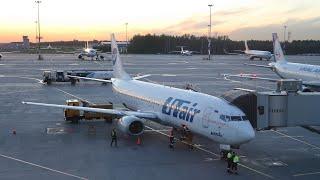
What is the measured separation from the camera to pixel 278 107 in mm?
26453

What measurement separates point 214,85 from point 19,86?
30165mm

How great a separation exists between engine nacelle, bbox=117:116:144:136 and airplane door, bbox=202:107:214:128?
5.95 m

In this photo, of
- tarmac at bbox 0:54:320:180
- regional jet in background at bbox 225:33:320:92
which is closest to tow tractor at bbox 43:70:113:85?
regional jet in background at bbox 225:33:320:92

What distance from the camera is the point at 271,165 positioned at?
25219 millimetres

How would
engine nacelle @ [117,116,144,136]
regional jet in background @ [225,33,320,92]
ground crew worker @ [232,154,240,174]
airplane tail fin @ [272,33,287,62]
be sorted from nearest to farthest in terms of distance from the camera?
1. ground crew worker @ [232,154,240,174]
2. engine nacelle @ [117,116,144,136]
3. regional jet in background @ [225,33,320,92]
4. airplane tail fin @ [272,33,287,62]

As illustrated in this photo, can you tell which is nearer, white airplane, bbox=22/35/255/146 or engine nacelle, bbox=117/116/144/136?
white airplane, bbox=22/35/255/146

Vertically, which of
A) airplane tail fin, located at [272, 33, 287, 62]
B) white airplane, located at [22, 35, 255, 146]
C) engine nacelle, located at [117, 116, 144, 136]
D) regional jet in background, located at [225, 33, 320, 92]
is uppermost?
airplane tail fin, located at [272, 33, 287, 62]

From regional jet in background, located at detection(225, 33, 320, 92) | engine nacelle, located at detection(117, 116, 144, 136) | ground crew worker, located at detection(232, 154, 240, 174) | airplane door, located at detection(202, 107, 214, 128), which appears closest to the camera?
ground crew worker, located at detection(232, 154, 240, 174)

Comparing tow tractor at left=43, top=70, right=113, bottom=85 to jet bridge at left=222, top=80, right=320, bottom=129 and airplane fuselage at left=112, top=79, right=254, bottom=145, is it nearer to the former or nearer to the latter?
airplane fuselage at left=112, top=79, right=254, bottom=145

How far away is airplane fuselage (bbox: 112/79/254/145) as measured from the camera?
24594 mm

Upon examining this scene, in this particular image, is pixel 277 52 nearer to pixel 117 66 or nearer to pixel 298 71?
pixel 298 71

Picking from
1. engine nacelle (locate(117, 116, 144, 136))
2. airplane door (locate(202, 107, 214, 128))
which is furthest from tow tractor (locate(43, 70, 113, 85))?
airplane door (locate(202, 107, 214, 128))

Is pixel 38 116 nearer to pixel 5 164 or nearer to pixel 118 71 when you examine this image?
pixel 118 71

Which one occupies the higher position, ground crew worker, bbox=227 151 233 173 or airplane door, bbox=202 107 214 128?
airplane door, bbox=202 107 214 128
